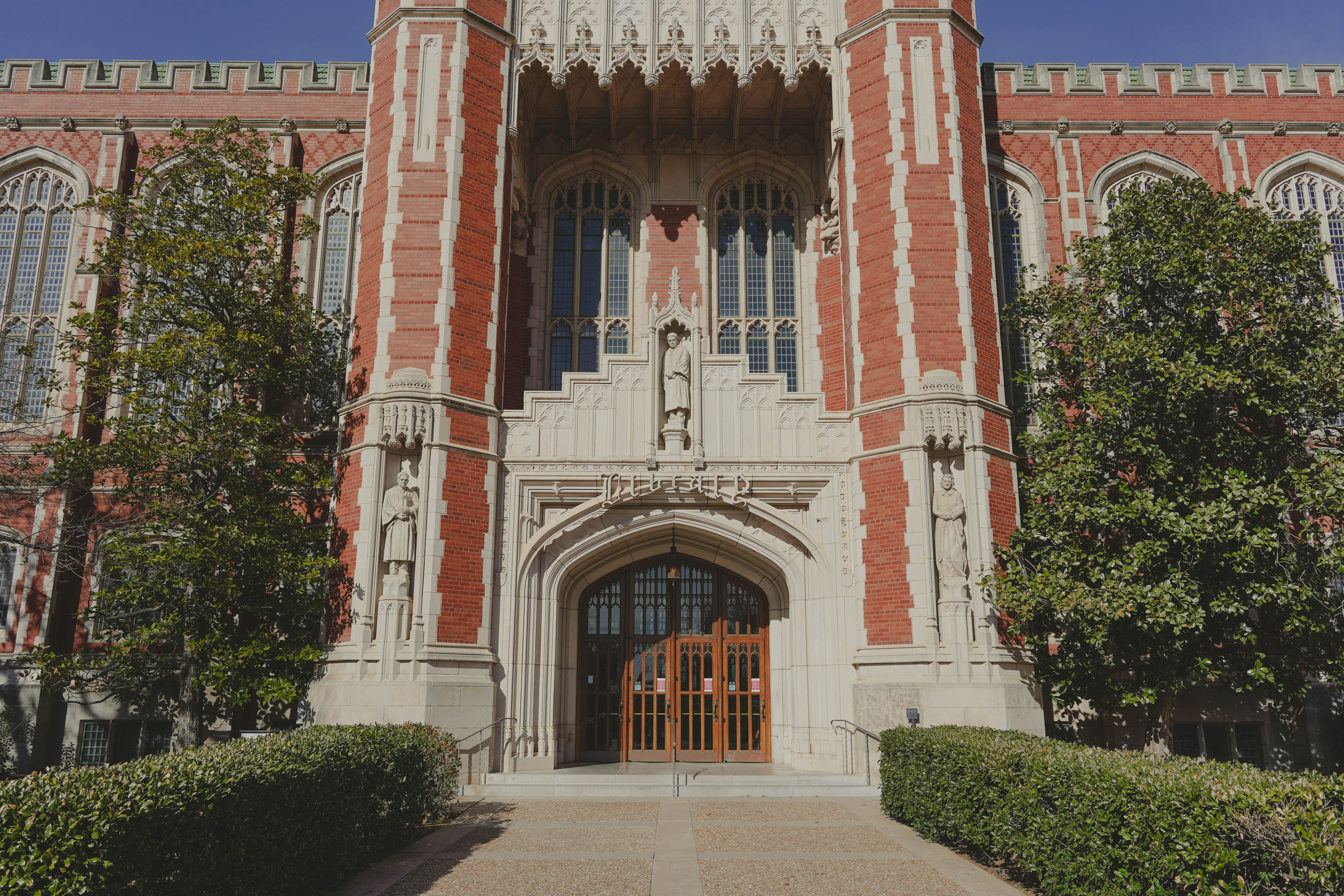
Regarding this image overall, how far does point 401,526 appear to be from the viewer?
46.6ft

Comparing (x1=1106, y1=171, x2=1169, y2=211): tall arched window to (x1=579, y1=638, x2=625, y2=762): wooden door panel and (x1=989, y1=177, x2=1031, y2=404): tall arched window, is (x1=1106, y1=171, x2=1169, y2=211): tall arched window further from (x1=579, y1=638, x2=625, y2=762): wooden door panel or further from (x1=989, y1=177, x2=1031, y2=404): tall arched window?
Answer: (x1=579, y1=638, x2=625, y2=762): wooden door panel

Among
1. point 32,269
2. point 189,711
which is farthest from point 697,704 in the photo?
point 32,269

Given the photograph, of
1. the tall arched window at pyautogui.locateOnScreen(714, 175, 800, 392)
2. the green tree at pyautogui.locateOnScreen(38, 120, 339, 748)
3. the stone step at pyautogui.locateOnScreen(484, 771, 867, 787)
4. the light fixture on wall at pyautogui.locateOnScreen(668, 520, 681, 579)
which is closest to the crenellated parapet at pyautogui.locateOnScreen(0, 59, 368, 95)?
the green tree at pyautogui.locateOnScreen(38, 120, 339, 748)

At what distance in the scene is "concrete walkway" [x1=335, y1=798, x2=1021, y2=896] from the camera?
8125mm

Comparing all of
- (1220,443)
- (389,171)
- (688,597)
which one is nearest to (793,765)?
(688,597)

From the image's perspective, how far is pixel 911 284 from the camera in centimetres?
1547

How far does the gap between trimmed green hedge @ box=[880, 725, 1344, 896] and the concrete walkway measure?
548 mm

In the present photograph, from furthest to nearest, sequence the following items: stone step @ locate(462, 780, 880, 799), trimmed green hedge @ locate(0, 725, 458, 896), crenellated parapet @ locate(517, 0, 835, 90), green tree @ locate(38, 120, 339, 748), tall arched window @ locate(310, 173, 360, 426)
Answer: tall arched window @ locate(310, 173, 360, 426)
crenellated parapet @ locate(517, 0, 835, 90)
green tree @ locate(38, 120, 339, 748)
stone step @ locate(462, 780, 880, 799)
trimmed green hedge @ locate(0, 725, 458, 896)

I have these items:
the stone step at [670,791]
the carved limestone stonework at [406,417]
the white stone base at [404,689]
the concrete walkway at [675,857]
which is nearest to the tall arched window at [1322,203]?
the stone step at [670,791]

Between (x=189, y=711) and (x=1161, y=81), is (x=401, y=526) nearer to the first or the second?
(x=189, y=711)

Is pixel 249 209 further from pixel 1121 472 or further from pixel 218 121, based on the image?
pixel 1121 472

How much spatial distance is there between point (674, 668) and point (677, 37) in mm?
11834

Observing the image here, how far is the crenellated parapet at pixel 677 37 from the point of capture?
17.6 metres

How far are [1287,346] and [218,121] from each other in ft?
58.2
